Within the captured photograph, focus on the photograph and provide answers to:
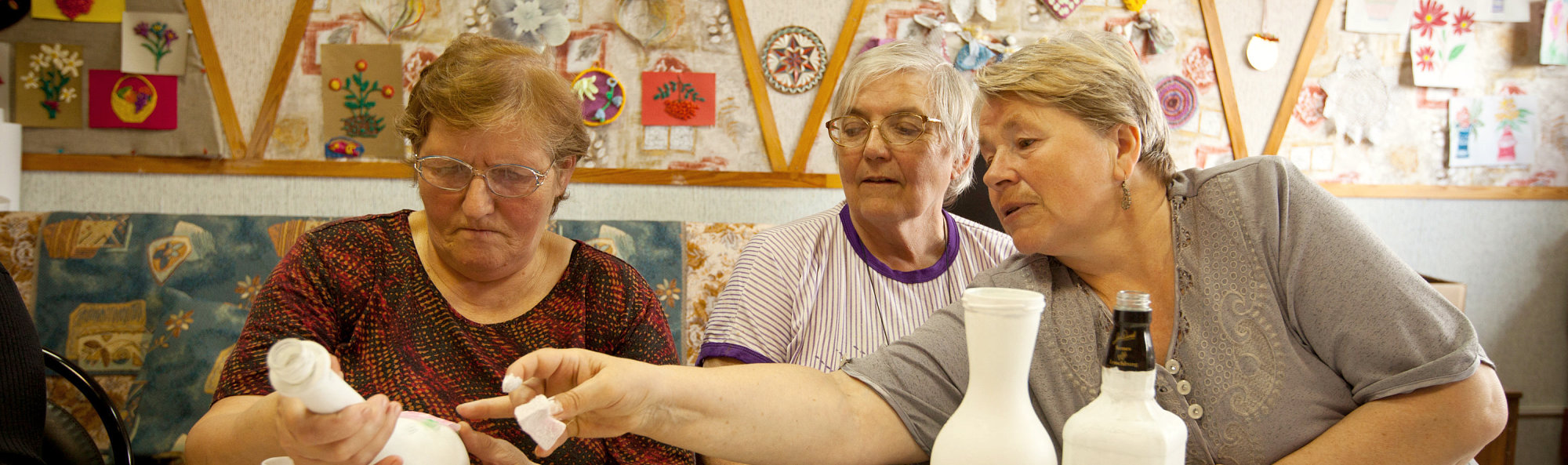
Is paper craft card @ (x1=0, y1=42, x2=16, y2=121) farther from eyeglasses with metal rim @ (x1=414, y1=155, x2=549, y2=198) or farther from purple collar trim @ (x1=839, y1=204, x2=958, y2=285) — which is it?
purple collar trim @ (x1=839, y1=204, x2=958, y2=285)

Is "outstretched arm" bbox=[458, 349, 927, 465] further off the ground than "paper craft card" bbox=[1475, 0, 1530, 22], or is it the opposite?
"paper craft card" bbox=[1475, 0, 1530, 22]

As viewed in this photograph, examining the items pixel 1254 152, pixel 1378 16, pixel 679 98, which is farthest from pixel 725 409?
pixel 1378 16

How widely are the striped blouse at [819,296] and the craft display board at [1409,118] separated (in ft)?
7.38

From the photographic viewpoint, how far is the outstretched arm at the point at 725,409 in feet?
2.85

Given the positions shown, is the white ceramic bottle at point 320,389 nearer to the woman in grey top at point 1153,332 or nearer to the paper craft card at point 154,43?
the woman in grey top at point 1153,332

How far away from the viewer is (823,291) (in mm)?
1692

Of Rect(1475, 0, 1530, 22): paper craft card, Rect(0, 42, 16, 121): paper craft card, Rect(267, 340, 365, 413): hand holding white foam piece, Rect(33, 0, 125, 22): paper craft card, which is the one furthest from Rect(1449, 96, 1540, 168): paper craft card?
Rect(0, 42, 16, 121): paper craft card

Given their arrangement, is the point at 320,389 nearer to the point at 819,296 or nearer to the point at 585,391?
the point at 585,391

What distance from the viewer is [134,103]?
264 centimetres

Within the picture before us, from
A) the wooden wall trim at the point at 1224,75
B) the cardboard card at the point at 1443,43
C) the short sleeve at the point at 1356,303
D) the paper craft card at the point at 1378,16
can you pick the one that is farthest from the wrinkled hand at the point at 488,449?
the cardboard card at the point at 1443,43

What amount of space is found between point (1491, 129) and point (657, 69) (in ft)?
10.6

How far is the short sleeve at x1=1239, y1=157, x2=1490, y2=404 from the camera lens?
1.03 m

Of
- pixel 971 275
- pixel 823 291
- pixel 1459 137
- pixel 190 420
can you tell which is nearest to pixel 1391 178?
pixel 1459 137

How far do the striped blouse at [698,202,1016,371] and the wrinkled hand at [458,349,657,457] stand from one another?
24.9 inches
